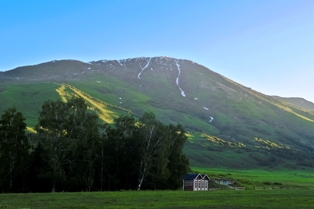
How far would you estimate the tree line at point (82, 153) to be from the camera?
77812 mm

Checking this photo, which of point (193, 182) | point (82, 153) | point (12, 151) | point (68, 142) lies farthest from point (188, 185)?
point (12, 151)

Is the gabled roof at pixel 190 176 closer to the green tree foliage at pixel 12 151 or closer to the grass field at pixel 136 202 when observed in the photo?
the grass field at pixel 136 202

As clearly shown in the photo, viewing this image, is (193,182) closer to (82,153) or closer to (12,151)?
(82,153)

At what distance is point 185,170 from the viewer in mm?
100438

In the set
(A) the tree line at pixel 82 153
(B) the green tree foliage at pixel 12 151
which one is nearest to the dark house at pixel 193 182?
(A) the tree line at pixel 82 153

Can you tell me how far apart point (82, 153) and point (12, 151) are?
1458cm

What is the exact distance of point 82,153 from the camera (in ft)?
275

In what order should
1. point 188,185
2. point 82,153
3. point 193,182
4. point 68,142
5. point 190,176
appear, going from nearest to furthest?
1. point 68,142
2. point 82,153
3. point 193,182
4. point 190,176
5. point 188,185

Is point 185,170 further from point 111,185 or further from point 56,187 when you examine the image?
point 56,187

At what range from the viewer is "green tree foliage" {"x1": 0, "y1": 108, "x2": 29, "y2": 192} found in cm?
7544

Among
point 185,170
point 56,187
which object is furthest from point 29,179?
point 185,170

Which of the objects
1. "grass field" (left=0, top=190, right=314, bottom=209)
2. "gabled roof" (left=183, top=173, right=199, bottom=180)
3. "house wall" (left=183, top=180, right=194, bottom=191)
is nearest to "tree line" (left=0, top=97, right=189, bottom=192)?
"house wall" (left=183, top=180, right=194, bottom=191)

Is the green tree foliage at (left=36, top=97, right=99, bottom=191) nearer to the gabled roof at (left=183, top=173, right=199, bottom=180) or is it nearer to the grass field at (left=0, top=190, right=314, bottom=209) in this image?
the grass field at (left=0, top=190, right=314, bottom=209)

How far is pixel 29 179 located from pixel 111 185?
1881cm
